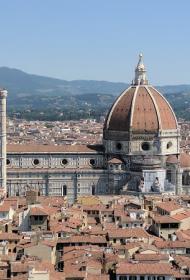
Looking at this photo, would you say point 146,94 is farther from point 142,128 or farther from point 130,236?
point 130,236

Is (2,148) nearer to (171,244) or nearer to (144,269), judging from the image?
(171,244)

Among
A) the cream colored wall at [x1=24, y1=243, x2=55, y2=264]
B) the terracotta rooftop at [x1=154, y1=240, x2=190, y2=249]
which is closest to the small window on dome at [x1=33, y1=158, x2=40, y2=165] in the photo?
the terracotta rooftop at [x1=154, y1=240, x2=190, y2=249]

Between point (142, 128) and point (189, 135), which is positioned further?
point (189, 135)

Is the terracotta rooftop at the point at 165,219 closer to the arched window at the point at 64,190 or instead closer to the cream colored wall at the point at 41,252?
the cream colored wall at the point at 41,252

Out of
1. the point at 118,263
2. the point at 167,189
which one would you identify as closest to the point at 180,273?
the point at 118,263

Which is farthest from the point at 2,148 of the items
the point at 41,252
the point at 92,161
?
the point at 41,252

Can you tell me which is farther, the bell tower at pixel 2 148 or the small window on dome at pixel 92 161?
the small window on dome at pixel 92 161

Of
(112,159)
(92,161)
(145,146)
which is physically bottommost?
(92,161)

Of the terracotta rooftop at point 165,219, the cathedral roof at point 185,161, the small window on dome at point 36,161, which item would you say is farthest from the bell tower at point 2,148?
the terracotta rooftop at point 165,219
